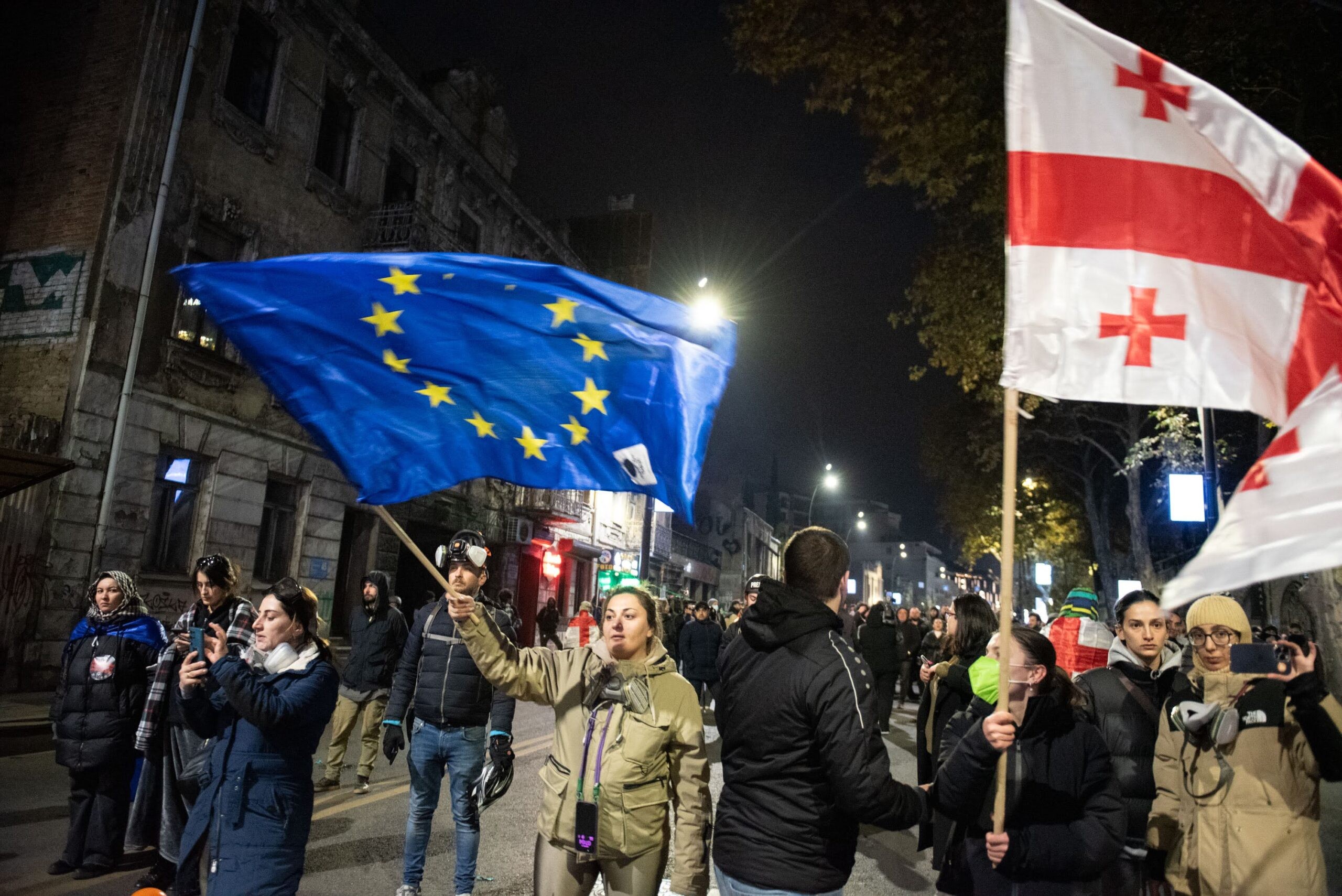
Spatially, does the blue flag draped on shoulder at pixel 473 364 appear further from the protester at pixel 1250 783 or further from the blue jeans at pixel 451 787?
the protester at pixel 1250 783

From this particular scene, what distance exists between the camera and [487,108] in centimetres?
2448

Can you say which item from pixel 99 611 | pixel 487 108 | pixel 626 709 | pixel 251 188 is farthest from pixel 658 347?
pixel 487 108

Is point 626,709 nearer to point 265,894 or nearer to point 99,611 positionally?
point 265,894

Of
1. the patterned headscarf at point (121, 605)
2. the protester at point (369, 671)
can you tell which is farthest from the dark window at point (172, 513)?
the patterned headscarf at point (121, 605)

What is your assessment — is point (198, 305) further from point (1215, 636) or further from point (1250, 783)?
point (1250, 783)

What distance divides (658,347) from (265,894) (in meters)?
2.88

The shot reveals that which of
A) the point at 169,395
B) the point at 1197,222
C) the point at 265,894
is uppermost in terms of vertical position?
the point at 169,395

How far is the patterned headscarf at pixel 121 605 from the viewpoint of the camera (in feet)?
18.4

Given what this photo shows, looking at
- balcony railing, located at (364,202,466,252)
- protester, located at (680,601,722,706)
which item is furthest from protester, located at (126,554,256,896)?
balcony railing, located at (364,202,466,252)

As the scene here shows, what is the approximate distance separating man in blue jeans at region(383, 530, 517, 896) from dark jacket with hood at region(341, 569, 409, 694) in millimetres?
2273

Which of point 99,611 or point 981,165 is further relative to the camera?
point 981,165

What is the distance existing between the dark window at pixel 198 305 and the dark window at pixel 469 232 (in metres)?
7.90

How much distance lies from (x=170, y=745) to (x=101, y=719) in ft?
1.57

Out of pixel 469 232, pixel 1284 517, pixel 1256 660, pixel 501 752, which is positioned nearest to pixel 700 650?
pixel 501 752
